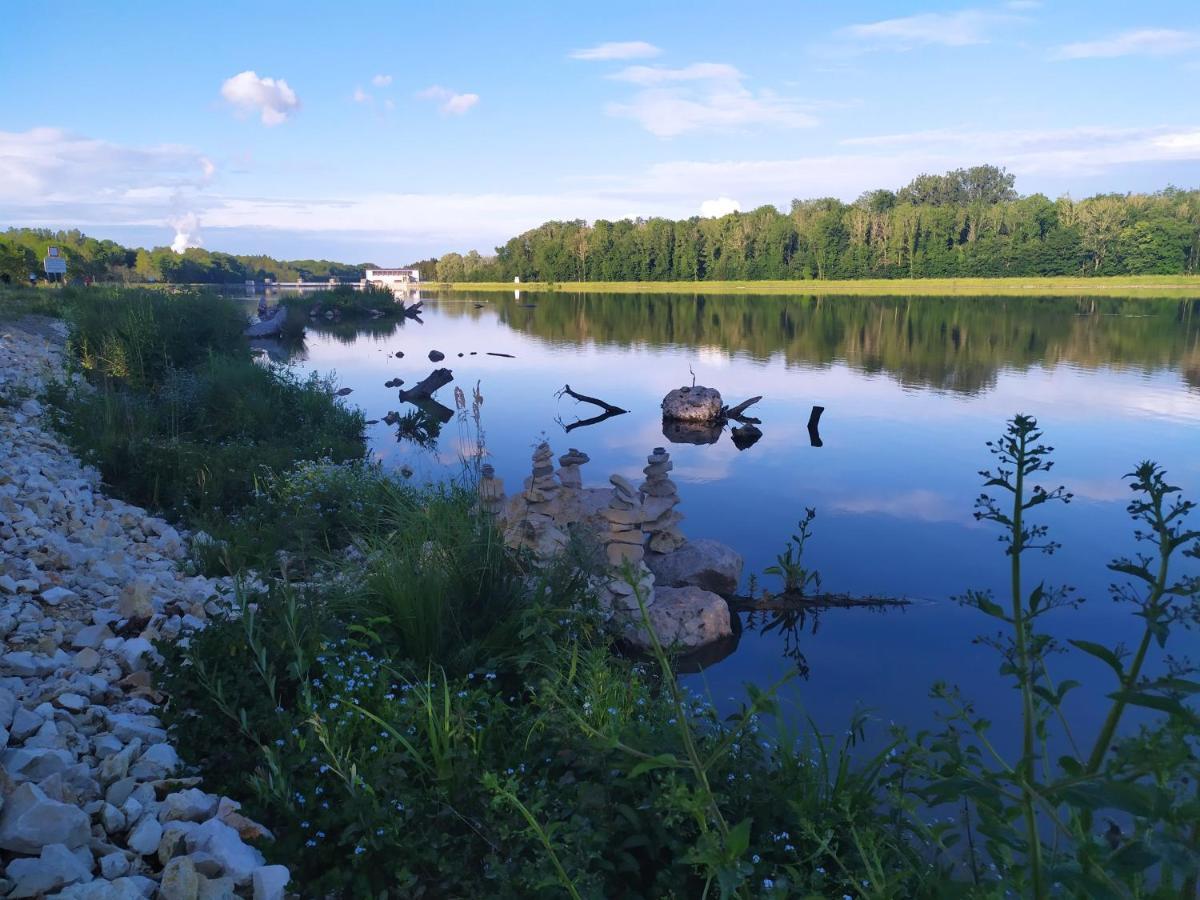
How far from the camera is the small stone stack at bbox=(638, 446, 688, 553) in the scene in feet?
28.8

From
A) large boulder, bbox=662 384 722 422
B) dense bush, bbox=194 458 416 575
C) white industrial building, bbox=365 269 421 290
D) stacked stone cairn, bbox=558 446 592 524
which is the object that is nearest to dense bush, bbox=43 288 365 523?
dense bush, bbox=194 458 416 575

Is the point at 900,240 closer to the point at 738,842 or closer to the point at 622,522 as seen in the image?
the point at 622,522

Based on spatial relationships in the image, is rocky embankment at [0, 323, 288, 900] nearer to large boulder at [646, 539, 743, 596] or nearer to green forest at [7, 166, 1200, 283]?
large boulder at [646, 539, 743, 596]

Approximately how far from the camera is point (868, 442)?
57.6 ft

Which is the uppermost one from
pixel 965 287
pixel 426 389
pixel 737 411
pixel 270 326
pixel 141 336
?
pixel 965 287

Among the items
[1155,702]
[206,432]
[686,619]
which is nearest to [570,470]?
[686,619]

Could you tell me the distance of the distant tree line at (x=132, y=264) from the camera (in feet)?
172

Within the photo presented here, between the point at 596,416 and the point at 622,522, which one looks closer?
the point at 622,522

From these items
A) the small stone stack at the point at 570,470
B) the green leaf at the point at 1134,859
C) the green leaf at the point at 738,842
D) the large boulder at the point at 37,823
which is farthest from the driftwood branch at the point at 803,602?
the green leaf at the point at 1134,859

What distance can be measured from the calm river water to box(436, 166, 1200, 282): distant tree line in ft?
146

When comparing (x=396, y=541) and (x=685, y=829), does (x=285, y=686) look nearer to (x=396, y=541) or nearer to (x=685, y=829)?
(x=685, y=829)

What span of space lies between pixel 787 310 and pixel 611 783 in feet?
186

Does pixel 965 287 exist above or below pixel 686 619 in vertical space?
above

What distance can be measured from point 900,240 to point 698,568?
94.0m
